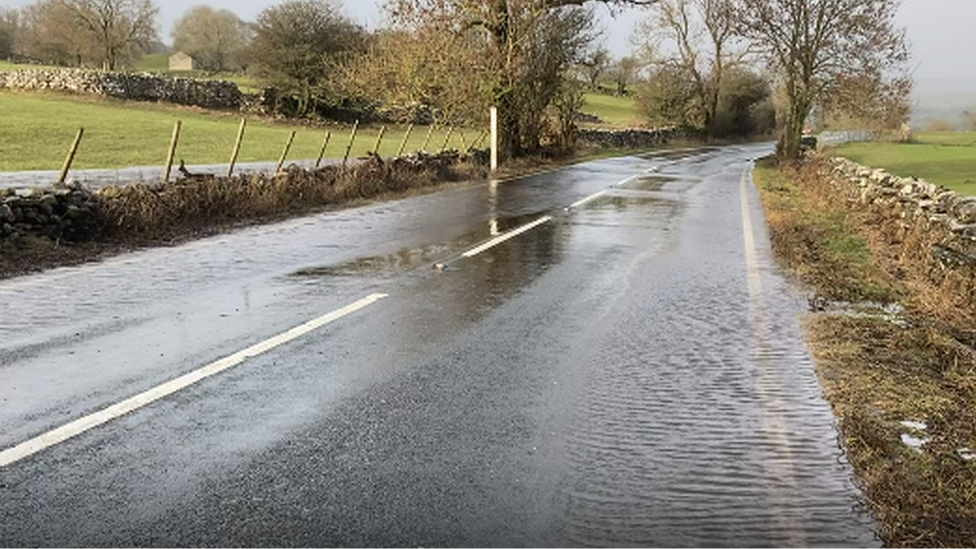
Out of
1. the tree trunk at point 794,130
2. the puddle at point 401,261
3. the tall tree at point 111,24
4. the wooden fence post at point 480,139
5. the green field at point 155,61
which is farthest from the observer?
the green field at point 155,61

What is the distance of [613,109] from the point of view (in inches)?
3484

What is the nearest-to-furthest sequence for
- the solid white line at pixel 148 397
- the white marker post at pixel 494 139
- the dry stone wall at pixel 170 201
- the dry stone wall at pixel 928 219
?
the solid white line at pixel 148 397
the dry stone wall at pixel 928 219
the dry stone wall at pixel 170 201
the white marker post at pixel 494 139

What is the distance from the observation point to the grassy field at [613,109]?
7475cm

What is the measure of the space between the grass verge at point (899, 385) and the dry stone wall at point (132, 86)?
5056 cm

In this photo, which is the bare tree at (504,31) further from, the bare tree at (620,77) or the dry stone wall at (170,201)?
the bare tree at (620,77)

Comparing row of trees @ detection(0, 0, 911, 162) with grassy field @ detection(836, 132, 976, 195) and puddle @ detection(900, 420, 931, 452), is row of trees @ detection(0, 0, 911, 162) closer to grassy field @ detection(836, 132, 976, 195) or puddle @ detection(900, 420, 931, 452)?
grassy field @ detection(836, 132, 976, 195)

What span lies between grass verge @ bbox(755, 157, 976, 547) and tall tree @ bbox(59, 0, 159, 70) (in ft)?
229

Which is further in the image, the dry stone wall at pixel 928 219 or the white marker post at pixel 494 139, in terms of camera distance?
the white marker post at pixel 494 139

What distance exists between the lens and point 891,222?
53.0ft

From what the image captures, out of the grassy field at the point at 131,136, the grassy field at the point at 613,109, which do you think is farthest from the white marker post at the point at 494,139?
the grassy field at the point at 613,109

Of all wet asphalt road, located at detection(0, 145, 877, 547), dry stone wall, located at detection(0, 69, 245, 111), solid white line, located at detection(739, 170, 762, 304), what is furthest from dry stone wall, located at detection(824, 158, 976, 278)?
dry stone wall, located at detection(0, 69, 245, 111)

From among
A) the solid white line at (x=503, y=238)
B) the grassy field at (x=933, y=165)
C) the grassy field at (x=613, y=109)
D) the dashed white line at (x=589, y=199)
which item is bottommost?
the solid white line at (x=503, y=238)

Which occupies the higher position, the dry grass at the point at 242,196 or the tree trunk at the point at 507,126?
the tree trunk at the point at 507,126

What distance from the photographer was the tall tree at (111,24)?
72.4 meters
